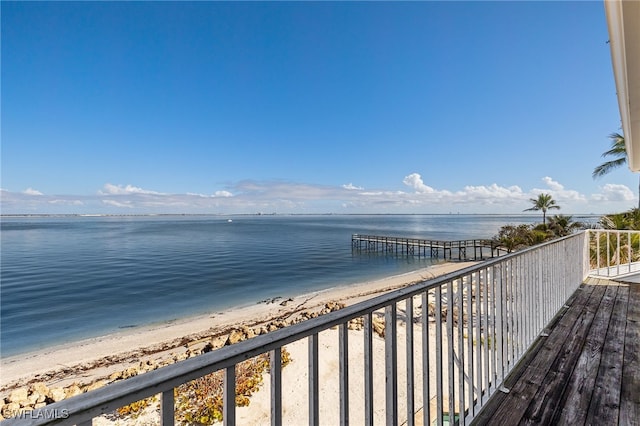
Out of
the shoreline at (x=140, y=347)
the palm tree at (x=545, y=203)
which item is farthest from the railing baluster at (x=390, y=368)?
the palm tree at (x=545, y=203)

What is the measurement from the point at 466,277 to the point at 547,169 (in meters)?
39.0

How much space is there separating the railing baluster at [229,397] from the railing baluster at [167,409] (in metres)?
0.12

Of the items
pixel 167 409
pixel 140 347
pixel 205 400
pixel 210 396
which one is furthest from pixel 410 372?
pixel 140 347

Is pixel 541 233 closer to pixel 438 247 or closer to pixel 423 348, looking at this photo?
pixel 438 247

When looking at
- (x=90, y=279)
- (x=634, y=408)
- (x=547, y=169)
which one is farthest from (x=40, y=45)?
(x=547, y=169)

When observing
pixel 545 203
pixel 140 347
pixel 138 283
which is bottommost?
pixel 140 347

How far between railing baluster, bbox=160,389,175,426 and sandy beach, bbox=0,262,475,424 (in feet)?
14.7

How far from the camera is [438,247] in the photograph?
28.7 metres

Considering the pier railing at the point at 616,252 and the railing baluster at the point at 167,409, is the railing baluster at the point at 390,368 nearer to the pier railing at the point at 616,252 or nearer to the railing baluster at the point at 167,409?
the railing baluster at the point at 167,409

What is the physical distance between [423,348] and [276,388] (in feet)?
3.18

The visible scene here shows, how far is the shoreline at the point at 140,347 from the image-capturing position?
728cm

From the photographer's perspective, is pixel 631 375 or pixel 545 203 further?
pixel 545 203

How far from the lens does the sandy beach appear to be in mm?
5055

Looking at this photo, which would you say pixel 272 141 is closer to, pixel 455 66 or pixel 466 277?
pixel 455 66
